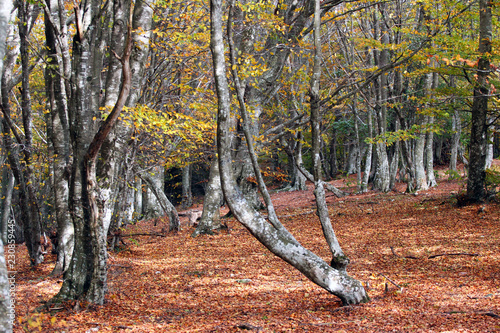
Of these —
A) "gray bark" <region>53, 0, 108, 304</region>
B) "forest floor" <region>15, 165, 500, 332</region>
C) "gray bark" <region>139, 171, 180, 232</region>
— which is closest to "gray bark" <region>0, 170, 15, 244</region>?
"forest floor" <region>15, 165, 500, 332</region>

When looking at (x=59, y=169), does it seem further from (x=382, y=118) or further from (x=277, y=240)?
(x=382, y=118)

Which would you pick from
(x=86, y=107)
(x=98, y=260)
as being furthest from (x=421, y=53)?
(x=98, y=260)

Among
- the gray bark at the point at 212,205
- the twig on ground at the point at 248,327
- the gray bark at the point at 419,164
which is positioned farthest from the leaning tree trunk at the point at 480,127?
the twig on ground at the point at 248,327

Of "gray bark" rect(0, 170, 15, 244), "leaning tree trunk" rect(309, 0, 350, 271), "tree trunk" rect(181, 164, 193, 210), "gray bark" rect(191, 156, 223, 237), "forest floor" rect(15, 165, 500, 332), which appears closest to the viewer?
"forest floor" rect(15, 165, 500, 332)

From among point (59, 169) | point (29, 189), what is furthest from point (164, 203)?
point (59, 169)

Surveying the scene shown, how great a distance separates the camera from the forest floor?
4023 mm

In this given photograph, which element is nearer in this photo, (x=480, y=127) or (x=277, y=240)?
(x=277, y=240)

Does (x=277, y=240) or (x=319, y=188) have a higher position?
(x=319, y=188)

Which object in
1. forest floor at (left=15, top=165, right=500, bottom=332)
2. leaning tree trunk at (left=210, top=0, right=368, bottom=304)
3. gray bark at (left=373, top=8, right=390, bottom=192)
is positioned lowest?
forest floor at (left=15, top=165, right=500, bottom=332)

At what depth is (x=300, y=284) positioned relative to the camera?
5.82 m

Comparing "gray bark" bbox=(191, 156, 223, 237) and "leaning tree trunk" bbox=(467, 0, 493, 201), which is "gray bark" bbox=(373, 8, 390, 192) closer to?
"leaning tree trunk" bbox=(467, 0, 493, 201)

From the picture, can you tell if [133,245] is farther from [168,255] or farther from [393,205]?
[393,205]

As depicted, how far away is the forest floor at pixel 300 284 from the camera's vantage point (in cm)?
402

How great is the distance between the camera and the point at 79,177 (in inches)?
189
